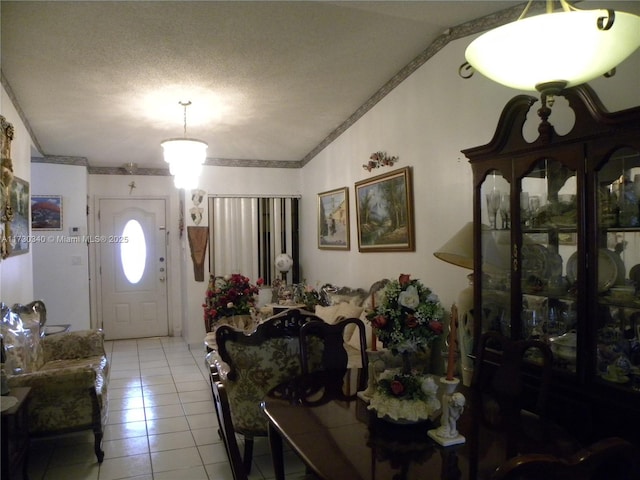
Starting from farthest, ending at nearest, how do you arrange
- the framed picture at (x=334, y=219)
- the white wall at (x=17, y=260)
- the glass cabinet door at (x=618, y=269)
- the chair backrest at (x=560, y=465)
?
1. the framed picture at (x=334, y=219)
2. the white wall at (x=17, y=260)
3. the glass cabinet door at (x=618, y=269)
4. the chair backrest at (x=560, y=465)

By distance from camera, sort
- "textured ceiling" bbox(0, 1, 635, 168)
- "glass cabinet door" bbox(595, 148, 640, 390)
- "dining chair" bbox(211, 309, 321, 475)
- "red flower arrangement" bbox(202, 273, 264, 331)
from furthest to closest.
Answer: "red flower arrangement" bbox(202, 273, 264, 331), "textured ceiling" bbox(0, 1, 635, 168), "dining chair" bbox(211, 309, 321, 475), "glass cabinet door" bbox(595, 148, 640, 390)

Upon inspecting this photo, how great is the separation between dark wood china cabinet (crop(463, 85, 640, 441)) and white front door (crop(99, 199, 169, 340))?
5267 mm

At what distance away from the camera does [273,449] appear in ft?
6.24

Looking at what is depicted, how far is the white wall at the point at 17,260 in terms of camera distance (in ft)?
11.1

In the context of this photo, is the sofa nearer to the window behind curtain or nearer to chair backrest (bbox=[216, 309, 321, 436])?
chair backrest (bbox=[216, 309, 321, 436])

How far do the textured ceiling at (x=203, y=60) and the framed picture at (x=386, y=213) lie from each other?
86 centimetres

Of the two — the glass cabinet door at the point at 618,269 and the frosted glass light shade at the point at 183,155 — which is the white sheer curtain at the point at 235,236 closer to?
the frosted glass light shade at the point at 183,155

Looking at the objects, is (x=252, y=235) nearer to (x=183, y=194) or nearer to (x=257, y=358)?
(x=183, y=194)

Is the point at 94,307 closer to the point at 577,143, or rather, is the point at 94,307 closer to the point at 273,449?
the point at 273,449

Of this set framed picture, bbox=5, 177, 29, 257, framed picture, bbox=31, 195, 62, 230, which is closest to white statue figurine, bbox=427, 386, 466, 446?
framed picture, bbox=5, 177, 29, 257

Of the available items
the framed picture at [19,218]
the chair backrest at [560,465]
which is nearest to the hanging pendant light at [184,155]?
the framed picture at [19,218]

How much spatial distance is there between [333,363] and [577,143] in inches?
62.9

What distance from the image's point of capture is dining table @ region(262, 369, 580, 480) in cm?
133

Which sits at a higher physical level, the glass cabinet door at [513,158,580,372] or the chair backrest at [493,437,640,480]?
the glass cabinet door at [513,158,580,372]
